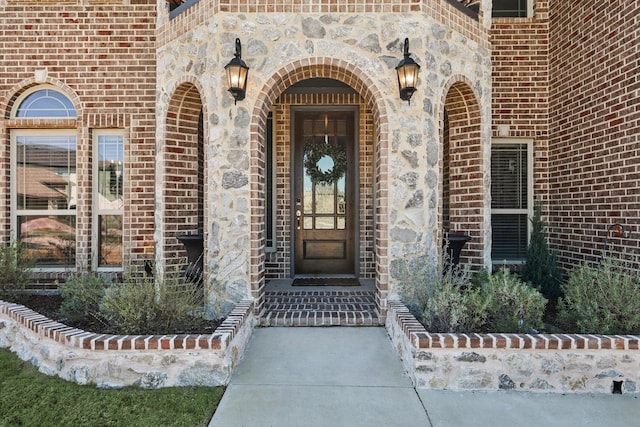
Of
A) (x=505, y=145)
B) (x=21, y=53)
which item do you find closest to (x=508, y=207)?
(x=505, y=145)

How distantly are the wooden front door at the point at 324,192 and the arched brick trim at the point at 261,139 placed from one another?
5.83 ft

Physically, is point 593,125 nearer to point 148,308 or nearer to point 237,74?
point 237,74

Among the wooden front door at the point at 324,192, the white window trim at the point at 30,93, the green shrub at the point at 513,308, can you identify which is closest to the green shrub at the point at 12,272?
the white window trim at the point at 30,93

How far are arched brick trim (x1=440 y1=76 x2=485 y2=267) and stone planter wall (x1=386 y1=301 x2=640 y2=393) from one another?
1858mm

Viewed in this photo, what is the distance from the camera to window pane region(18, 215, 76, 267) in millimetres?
5602

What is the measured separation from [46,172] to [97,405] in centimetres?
422

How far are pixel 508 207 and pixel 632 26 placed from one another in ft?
8.46

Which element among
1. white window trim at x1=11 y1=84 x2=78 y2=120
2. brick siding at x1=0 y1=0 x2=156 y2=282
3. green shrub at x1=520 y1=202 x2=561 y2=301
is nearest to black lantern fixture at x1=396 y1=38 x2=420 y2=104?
green shrub at x1=520 y1=202 x2=561 y2=301

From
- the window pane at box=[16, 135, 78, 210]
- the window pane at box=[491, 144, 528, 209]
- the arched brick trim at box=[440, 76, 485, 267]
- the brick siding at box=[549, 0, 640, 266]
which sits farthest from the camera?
the window pane at box=[491, 144, 528, 209]

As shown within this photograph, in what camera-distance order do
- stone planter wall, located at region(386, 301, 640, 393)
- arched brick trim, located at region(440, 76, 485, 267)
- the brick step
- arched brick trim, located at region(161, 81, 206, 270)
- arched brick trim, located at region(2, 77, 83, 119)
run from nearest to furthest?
stone planter wall, located at region(386, 301, 640, 393) → the brick step → arched brick trim, located at region(161, 81, 206, 270) → arched brick trim, located at region(440, 76, 485, 267) → arched brick trim, located at region(2, 77, 83, 119)

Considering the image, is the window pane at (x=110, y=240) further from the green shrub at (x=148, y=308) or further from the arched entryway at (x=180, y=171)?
the green shrub at (x=148, y=308)

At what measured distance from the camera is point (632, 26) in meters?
4.18

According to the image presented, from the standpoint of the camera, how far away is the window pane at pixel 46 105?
5.45 meters

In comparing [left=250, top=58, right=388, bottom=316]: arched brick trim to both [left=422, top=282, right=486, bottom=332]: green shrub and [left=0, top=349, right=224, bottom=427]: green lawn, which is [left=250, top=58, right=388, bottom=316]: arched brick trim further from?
[left=0, top=349, right=224, bottom=427]: green lawn
